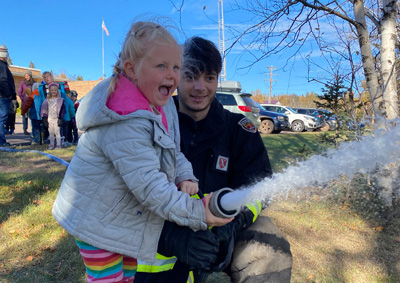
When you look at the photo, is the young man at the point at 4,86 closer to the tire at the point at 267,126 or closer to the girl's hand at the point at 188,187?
the girl's hand at the point at 188,187

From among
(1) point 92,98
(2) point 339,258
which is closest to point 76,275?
(1) point 92,98

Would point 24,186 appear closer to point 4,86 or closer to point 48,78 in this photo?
point 4,86

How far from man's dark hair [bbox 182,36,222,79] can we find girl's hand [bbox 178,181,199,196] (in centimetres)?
78

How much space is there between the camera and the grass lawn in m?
2.69

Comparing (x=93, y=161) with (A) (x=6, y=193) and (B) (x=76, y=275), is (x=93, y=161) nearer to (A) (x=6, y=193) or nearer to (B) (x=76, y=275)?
(B) (x=76, y=275)

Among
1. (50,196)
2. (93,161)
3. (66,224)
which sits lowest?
(50,196)

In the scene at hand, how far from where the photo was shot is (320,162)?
124 centimetres

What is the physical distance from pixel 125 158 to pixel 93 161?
25cm

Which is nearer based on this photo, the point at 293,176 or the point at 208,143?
the point at 293,176

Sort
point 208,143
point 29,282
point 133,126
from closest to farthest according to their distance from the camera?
1. point 133,126
2. point 208,143
3. point 29,282

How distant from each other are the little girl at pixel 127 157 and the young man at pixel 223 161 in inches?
15.4

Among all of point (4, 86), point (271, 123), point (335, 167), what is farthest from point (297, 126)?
point (335, 167)

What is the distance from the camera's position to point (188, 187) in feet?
5.29

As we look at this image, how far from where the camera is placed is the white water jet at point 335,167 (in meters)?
1.10
